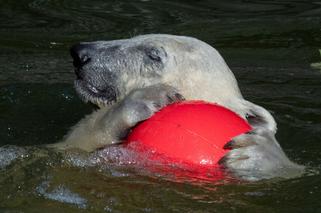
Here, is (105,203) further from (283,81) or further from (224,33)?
(224,33)

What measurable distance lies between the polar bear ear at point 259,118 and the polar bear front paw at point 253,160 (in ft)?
1.21

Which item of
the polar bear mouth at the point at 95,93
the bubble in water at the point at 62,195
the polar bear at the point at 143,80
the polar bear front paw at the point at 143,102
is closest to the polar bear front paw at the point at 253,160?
the polar bear at the point at 143,80

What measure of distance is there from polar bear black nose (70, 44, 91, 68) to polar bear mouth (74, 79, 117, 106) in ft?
0.47

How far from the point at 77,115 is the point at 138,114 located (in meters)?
2.08

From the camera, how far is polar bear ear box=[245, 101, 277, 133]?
566 cm

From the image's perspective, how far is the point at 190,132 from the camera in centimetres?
513

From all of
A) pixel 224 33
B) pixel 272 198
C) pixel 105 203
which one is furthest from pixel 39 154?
pixel 224 33

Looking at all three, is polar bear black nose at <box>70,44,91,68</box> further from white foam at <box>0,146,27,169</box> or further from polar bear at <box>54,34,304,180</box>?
white foam at <box>0,146,27,169</box>

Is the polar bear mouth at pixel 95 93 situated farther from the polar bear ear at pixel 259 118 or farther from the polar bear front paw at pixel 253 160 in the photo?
the polar bear front paw at pixel 253 160

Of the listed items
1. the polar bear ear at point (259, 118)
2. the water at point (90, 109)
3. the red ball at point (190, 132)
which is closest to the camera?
the water at point (90, 109)

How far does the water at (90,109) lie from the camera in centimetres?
480

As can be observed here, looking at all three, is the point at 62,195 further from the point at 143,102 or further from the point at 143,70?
the point at 143,70

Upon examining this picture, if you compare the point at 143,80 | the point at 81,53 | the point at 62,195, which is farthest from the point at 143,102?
the point at 62,195

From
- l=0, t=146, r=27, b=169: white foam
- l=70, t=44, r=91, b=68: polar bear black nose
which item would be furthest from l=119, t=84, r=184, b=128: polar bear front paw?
l=0, t=146, r=27, b=169: white foam
